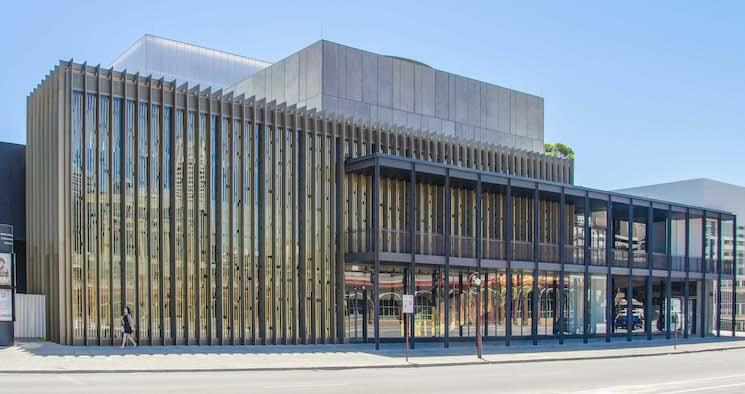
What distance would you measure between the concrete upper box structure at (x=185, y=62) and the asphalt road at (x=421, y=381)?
4211cm

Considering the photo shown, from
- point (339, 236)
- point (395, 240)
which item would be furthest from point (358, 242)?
point (395, 240)

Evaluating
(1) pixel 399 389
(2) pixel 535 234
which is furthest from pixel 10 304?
(2) pixel 535 234

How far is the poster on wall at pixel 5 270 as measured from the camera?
2553cm

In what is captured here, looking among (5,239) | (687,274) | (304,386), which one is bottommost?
(304,386)

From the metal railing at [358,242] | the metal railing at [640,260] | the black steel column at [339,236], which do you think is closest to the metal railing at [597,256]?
the metal railing at [640,260]

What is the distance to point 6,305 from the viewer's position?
83.6ft

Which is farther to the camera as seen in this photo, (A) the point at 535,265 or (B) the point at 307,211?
(A) the point at 535,265

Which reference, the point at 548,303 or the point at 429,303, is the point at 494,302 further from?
the point at 429,303

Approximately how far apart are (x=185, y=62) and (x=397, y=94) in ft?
92.2

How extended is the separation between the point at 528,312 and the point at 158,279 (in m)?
19.9

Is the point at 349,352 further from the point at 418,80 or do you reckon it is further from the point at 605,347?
the point at 418,80

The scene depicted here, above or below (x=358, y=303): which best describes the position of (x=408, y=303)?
above

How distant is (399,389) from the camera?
710 inches

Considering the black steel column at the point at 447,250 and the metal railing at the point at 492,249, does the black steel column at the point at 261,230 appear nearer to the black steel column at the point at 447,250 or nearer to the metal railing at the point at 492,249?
the black steel column at the point at 447,250
